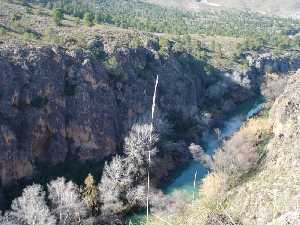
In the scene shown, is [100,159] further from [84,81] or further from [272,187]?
[272,187]

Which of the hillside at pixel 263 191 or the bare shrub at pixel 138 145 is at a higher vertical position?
the hillside at pixel 263 191

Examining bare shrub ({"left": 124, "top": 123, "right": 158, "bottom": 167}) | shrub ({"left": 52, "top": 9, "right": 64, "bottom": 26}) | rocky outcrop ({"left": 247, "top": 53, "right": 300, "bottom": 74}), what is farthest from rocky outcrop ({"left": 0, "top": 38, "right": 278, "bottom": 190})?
rocky outcrop ({"left": 247, "top": 53, "right": 300, "bottom": 74})

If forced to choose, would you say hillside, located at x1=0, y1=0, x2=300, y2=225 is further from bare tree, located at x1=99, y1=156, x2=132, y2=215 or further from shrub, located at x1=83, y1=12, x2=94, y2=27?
shrub, located at x1=83, y1=12, x2=94, y2=27

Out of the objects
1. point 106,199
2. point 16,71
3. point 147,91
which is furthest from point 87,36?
point 106,199

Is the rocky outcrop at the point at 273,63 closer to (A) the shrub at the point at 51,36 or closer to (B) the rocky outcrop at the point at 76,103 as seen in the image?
(B) the rocky outcrop at the point at 76,103

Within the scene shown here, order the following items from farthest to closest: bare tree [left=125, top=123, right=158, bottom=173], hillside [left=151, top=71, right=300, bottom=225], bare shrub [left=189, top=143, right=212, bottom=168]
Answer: bare shrub [left=189, top=143, right=212, bottom=168]
bare tree [left=125, top=123, right=158, bottom=173]
hillside [left=151, top=71, right=300, bottom=225]

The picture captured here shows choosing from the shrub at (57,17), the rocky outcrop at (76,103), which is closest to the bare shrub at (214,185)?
the rocky outcrop at (76,103)

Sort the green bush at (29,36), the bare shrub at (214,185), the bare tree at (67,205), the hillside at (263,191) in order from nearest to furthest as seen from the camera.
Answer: the hillside at (263,191)
the bare tree at (67,205)
the bare shrub at (214,185)
the green bush at (29,36)
